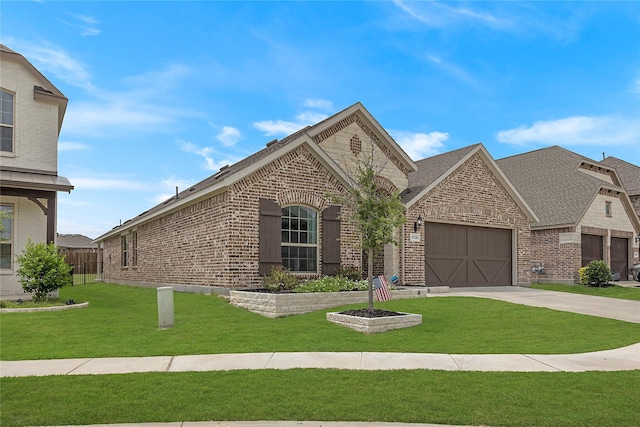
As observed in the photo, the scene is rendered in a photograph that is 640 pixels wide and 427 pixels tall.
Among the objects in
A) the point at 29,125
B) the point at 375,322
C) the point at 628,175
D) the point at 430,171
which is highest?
the point at 628,175

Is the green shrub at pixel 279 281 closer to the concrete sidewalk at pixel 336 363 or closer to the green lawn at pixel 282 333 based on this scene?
the green lawn at pixel 282 333

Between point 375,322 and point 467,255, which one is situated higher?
point 467,255

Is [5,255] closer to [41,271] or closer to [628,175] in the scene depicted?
[41,271]

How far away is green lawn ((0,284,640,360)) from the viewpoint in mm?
9320

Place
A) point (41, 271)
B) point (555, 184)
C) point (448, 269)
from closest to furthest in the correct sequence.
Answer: point (41, 271)
point (448, 269)
point (555, 184)

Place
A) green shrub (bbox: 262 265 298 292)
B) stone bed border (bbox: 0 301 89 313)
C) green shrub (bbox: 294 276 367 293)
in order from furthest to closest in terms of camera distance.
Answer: green shrub (bbox: 262 265 298 292) < green shrub (bbox: 294 276 367 293) < stone bed border (bbox: 0 301 89 313)

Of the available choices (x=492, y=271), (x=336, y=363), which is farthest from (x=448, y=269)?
(x=336, y=363)

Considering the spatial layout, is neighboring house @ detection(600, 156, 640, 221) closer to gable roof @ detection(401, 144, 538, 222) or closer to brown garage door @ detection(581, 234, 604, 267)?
brown garage door @ detection(581, 234, 604, 267)

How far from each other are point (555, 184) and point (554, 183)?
0.13 m

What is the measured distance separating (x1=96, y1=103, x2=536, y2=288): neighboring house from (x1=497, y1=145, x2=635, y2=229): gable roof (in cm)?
473

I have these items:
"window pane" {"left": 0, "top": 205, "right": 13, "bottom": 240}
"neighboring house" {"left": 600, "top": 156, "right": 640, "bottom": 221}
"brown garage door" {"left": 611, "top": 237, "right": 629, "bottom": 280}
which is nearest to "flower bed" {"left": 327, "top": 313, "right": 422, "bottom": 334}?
"window pane" {"left": 0, "top": 205, "right": 13, "bottom": 240}

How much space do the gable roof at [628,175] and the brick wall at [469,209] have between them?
16.8 m

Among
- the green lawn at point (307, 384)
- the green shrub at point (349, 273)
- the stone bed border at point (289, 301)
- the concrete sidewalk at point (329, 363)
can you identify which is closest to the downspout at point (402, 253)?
the green shrub at point (349, 273)

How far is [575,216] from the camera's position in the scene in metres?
27.2
